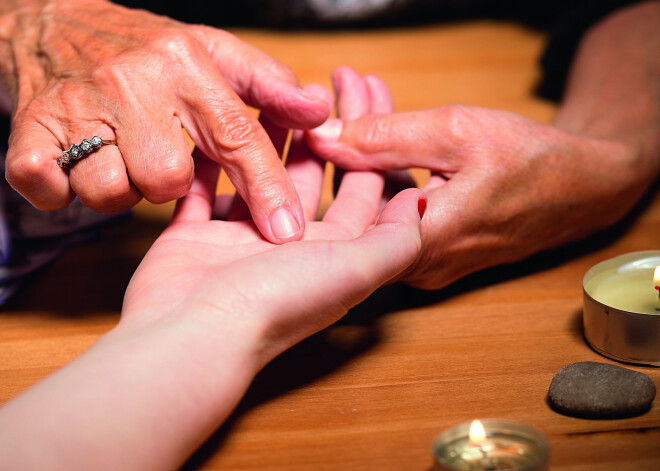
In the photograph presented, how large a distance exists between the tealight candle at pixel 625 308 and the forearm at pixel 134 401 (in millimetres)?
378

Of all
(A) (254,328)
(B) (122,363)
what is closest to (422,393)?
(A) (254,328)

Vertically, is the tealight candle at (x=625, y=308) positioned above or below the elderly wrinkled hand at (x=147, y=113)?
below

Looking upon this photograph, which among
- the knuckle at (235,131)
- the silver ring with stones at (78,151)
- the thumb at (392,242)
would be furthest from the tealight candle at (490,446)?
the silver ring with stones at (78,151)

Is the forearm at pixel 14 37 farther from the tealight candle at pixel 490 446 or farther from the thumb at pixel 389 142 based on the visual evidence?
the tealight candle at pixel 490 446

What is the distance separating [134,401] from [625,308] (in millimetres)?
526

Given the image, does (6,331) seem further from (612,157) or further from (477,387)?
(612,157)

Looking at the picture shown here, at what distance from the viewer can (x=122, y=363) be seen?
0.59 meters

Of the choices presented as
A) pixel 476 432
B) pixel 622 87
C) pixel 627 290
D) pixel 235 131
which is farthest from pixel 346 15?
pixel 476 432

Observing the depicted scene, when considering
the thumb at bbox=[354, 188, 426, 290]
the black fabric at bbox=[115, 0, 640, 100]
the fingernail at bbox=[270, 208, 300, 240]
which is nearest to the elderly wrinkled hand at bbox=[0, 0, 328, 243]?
the fingernail at bbox=[270, 208, 300, 240]

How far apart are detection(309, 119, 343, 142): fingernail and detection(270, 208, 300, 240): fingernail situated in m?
0.21

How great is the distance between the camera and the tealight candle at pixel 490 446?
56cm

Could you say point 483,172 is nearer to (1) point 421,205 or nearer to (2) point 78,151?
(1) point 421,205

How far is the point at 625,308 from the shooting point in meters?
0.74

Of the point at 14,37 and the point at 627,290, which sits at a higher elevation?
the point at 14,37
